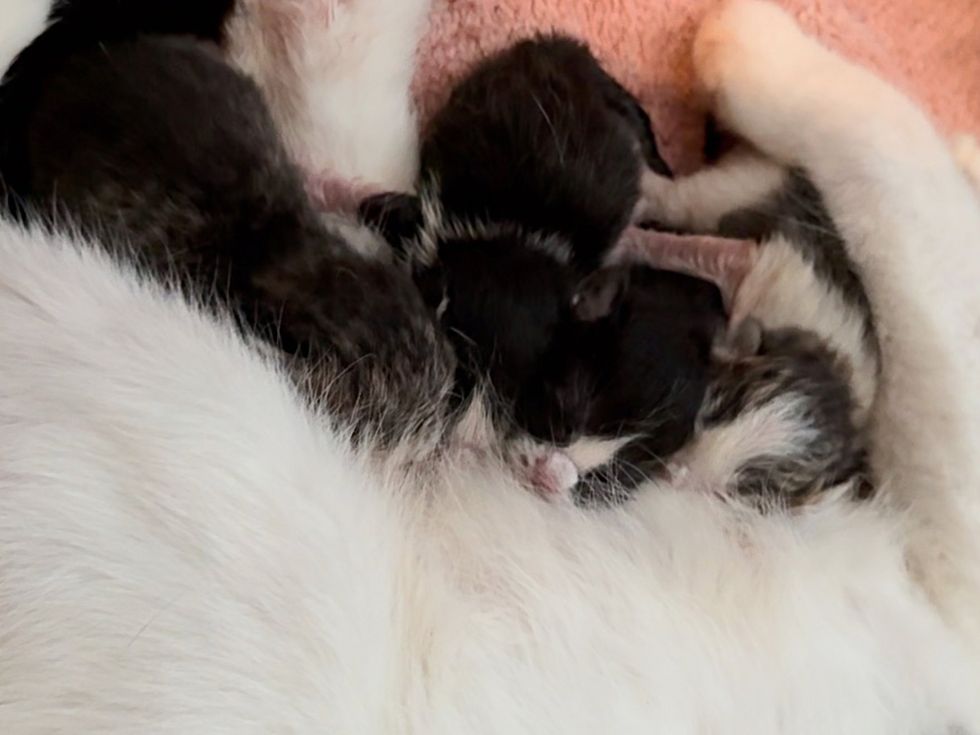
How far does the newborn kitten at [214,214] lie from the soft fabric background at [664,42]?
1.03 ft

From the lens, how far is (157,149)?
1.13 meters

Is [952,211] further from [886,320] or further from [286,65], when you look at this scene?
[286,65]

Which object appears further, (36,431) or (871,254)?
(871,254)

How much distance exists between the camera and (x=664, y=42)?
4.57 feet

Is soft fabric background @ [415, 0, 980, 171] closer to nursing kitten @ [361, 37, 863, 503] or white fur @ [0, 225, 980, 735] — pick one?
nursing kitten @ [361, 37, 863, 503]

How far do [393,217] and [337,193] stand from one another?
0.07 metres

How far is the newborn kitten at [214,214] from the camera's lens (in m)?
1.10

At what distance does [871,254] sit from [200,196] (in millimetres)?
655

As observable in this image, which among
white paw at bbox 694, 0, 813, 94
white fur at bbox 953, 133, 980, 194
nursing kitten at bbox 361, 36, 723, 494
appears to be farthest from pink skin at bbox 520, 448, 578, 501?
white fur at bbox 953, 133, 980, 194

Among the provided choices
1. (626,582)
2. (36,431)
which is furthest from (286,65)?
(626,582)

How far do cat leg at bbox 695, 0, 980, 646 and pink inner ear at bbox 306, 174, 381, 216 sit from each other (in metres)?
0.39

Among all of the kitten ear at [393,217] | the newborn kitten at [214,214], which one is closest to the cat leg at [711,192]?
the kitten ear at [393,217]

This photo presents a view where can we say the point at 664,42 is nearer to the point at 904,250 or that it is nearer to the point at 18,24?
the point at 904,250

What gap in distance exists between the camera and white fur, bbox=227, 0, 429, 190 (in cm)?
128
